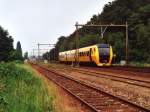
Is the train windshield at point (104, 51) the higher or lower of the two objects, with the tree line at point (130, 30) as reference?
lower

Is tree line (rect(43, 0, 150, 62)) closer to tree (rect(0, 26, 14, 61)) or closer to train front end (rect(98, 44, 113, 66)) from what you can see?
train front end (rect(98, 44, 113, 66))

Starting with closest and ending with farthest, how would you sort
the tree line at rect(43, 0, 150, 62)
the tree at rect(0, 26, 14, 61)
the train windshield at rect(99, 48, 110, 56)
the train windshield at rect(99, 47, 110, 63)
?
the tree at rect(0, 26, 14, 61) → the train windshield at rect(99, 48, 110, 56) → the train windshield at rect(99, 47, 110, 63) → the tree line at rect(43, 0, 150, 62)

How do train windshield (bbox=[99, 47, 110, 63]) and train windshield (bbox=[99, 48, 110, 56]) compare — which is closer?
train windshield (bbox=[99, 48, 110, 56])

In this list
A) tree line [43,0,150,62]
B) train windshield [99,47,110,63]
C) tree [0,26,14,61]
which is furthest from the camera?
tree line [43,0,150,62]

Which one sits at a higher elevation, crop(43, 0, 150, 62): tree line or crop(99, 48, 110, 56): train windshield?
crop(43, 0, 150, 62): tree line

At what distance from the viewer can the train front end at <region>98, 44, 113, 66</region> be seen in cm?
5966

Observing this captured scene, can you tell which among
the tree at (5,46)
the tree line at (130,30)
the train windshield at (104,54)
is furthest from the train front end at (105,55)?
the tree at (5,46)

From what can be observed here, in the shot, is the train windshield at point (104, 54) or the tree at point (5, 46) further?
the train windshield at point (104, 54)

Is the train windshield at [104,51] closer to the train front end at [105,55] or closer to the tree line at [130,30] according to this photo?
the train front end at [105,55]

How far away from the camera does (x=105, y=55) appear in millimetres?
60156

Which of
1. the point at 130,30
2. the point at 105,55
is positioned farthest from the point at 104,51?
the point at 130,30

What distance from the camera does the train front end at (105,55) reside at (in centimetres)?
5966

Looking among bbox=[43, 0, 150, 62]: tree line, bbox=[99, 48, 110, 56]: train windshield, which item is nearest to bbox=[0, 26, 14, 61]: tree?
bbox=[99, 48, 110, 56]: train windshield

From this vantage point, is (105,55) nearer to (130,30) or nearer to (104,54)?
(104,54)
